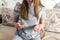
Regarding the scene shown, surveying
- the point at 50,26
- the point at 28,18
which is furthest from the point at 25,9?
the point at 50,26

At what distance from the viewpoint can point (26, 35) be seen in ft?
4.87

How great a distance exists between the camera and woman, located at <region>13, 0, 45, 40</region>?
4.84ft

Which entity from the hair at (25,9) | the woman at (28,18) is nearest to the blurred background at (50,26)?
the woman at (28,18)

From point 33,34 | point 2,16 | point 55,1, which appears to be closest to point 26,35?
point 33,34

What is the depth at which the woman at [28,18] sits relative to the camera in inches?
58.1

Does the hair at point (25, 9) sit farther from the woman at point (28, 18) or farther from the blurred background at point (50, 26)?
the blurred background at point (50, 26)

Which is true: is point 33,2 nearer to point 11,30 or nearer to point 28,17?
point 28,17

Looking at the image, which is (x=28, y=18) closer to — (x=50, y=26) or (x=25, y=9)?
(x=25, y=9)

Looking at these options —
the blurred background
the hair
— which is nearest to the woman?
the hair

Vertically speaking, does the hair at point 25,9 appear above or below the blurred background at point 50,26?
above

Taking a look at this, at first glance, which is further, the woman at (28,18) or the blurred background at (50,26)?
the blurred background at (50,26)

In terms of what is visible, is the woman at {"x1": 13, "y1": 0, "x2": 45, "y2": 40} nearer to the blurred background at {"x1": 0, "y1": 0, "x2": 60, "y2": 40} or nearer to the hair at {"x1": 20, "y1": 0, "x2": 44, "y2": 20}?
the hair at {"x1": 20, "y1": 0, "x2": 44, "y2": 20}

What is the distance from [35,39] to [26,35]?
0.11 metres

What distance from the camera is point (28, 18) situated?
150cm
